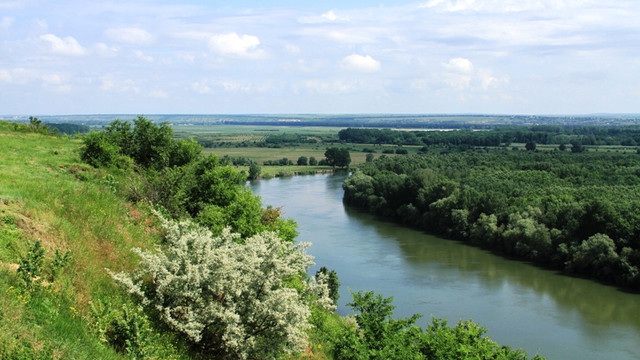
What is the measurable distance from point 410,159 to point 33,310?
58330 mm

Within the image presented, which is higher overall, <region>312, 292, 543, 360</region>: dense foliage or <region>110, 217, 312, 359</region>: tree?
<region>110, 217, 312, 359</region>: tree

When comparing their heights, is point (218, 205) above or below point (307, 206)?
above

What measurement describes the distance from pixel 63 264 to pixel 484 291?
21.9m

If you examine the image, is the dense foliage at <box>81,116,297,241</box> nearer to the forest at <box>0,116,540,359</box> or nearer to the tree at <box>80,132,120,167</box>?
the tree at <box>80,132,120,167</box>

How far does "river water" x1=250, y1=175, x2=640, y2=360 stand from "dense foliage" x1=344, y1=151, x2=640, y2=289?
1252 mm

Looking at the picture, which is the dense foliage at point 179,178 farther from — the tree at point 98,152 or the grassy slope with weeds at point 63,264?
the grassy slope with weeds at point 63,264

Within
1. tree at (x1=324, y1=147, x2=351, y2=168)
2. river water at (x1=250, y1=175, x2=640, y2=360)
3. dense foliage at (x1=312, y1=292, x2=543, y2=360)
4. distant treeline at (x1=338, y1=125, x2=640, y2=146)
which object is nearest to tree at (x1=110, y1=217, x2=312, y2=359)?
dense foliage at (x1=312, y1=292, x2=543, y2=360)

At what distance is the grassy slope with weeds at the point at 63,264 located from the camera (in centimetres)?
593

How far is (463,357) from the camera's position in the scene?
1070 centimetres

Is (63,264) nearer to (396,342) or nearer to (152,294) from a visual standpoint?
(152,294)

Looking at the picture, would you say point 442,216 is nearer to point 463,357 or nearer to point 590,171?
point 590,171

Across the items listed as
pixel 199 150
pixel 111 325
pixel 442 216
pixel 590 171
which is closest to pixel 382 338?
pixel 111 325

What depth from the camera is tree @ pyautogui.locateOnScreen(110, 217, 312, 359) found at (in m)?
7.45

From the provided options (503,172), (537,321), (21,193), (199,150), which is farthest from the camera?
(503,172)
